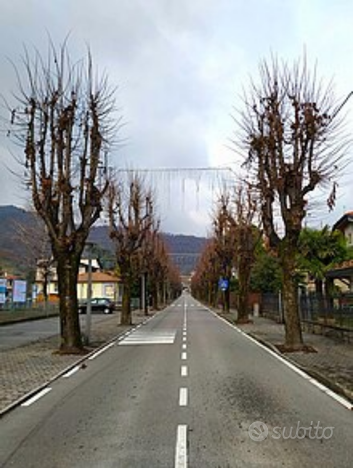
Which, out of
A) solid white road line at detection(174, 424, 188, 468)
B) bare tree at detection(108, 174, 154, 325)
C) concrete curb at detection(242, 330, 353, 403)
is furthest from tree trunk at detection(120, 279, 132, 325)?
solid white road line at detection(174, 424, 188, 468)

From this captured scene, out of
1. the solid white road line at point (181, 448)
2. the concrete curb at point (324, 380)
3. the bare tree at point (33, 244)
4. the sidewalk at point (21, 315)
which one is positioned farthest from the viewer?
the bare tree at point (33, 244)

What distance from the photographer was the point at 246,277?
39.9m

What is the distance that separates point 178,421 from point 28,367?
8264mm

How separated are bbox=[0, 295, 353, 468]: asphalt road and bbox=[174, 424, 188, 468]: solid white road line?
11 mm

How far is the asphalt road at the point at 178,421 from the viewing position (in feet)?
22.5

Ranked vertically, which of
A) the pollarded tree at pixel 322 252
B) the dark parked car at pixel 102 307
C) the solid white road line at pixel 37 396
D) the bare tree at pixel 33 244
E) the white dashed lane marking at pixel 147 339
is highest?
the bare tree at pixel 33 244

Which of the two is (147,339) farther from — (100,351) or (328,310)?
(328,310)

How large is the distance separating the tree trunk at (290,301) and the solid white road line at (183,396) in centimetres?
876

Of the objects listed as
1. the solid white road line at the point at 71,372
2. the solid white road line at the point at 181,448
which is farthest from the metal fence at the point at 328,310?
the solid white road line at the point at 181,448

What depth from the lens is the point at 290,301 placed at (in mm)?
20266

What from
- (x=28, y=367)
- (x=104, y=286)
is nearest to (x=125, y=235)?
Answer: (x=28, y=367)

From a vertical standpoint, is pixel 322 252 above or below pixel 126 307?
above

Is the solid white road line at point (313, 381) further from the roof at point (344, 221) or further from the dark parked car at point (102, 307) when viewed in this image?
the dark parked car at point (102, 307)

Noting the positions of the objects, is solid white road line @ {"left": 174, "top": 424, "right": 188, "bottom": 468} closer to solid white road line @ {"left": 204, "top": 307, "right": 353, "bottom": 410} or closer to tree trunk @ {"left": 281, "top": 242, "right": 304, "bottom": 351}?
solid white road line @ {"left": 204, "top": 307, "right": 353, "bottom": 410}
